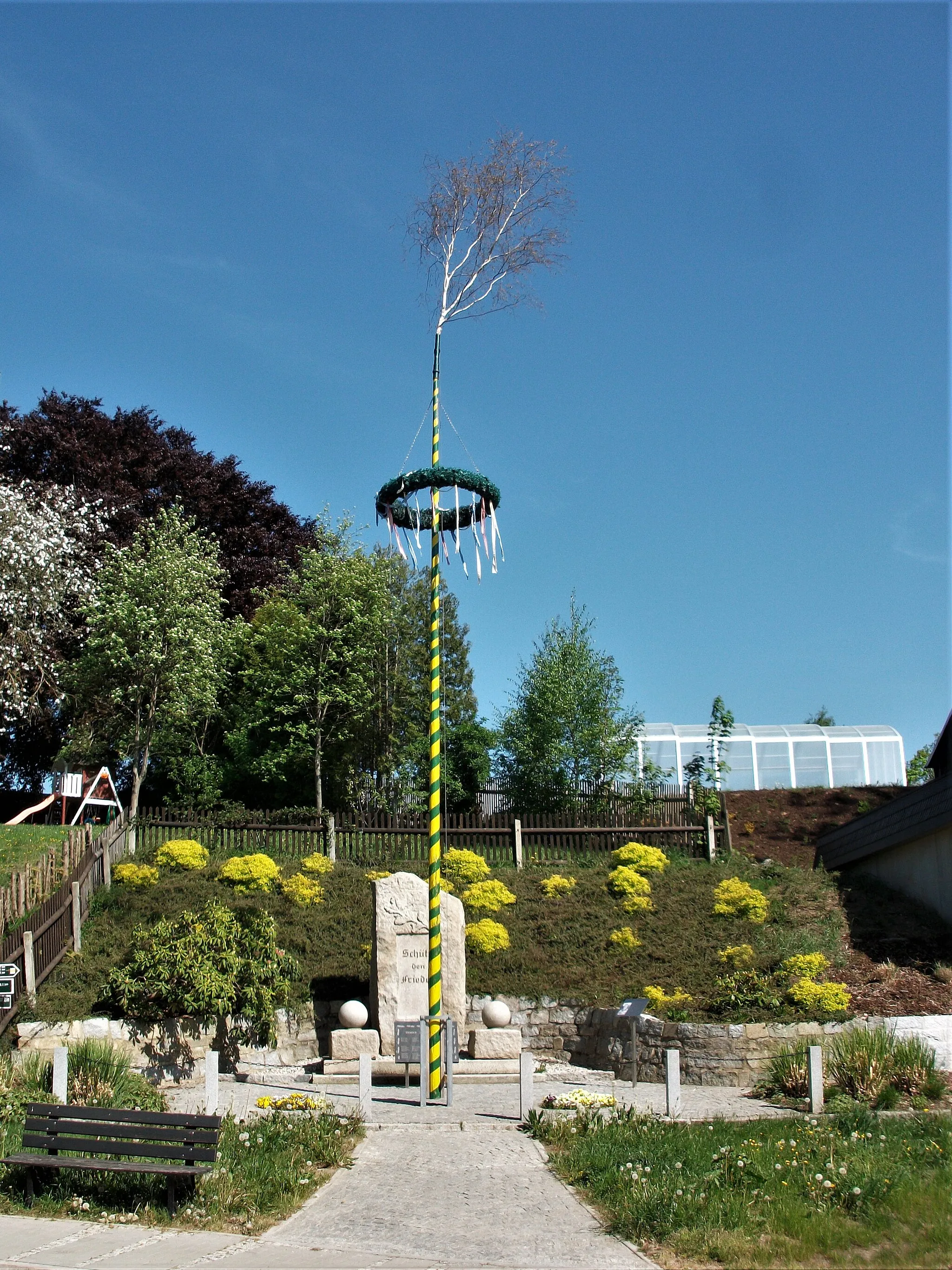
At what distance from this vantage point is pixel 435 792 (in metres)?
14.3

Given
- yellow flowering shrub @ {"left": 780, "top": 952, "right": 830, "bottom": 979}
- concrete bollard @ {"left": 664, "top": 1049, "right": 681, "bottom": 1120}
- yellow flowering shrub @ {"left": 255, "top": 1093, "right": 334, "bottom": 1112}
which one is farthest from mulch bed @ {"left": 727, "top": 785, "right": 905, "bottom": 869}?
yellow flowering shrub @ {"left": 255, "top": 1093, "right": 334, "bottom": 1112}

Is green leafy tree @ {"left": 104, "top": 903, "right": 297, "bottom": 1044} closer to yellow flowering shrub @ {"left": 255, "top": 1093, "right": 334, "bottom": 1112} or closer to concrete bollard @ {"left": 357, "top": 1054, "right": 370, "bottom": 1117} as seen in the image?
yellow flowering shrub @ {"left": 255, "top": 1093, "right": 334, "bottom": 1112}

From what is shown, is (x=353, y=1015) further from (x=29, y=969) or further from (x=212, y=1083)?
(x=29, y=969)

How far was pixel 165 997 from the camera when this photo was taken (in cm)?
1516

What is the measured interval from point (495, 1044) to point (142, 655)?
1549cm

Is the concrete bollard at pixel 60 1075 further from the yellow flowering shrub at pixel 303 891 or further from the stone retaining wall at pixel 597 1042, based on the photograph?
the yellow flowering shrub at pixel 303 891

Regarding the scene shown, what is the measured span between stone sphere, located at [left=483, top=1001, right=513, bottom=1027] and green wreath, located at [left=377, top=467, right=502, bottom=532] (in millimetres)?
7388

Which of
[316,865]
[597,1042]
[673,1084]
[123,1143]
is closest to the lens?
[123,1143]

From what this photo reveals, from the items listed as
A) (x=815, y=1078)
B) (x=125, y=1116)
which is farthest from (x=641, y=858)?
(x=125, y=1116)

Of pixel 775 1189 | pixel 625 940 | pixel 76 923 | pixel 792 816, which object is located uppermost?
pixel 792 816

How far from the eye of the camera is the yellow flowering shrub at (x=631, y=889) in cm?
2070

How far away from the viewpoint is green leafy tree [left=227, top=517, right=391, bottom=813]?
2955cm

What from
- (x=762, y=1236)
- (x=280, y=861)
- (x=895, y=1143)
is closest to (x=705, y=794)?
(x=280, y=861)

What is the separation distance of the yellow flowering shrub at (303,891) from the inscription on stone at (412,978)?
4802 millimetres
